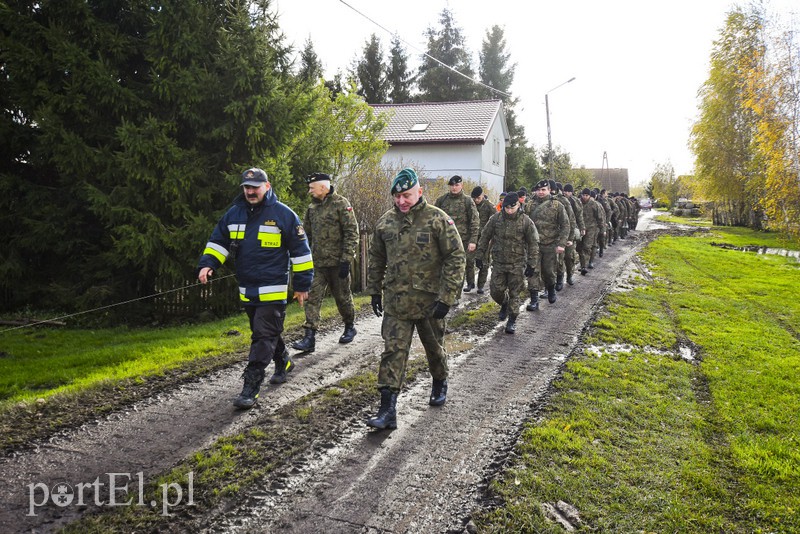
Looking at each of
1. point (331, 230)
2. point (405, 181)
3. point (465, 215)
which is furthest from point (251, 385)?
point (465, 215)

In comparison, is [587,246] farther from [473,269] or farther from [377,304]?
[377,304]

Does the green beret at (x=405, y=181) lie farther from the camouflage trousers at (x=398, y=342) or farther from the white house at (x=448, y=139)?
the white house at (x=448, y=139)

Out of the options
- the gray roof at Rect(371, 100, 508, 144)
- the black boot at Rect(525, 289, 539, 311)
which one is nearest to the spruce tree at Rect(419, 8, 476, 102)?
the gray roof at Rect(371, 100, 508, 144)

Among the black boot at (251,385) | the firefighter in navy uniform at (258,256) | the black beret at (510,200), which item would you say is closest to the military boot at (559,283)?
the black beret at (510,200)

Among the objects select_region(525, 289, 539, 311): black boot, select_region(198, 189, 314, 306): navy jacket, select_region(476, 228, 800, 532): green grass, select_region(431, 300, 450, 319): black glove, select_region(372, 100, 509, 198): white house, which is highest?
select_region(372, 100, 509, 198): white house

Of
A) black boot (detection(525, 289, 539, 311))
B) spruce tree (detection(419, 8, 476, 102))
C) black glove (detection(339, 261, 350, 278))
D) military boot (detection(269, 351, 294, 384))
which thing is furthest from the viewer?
spruce tree (detection(419, 8, 476, 102))

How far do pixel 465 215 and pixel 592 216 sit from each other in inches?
264

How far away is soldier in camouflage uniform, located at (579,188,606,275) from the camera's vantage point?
15125mm

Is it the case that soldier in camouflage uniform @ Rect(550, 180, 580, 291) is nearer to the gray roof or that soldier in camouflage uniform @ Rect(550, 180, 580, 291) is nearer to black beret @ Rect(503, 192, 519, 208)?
black beret @ Rect(503, 192, 519, 208)

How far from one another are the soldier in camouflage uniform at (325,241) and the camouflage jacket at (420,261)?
2149mm

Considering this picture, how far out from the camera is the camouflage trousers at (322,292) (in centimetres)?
720

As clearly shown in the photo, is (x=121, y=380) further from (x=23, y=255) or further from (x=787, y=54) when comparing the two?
(x=787, y=54)

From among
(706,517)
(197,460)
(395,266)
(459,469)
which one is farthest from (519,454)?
(197,460)

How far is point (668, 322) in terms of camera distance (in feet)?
30.4
